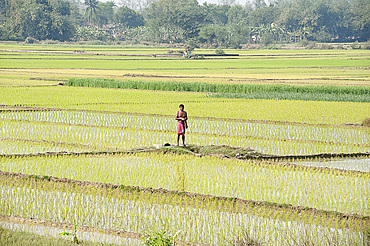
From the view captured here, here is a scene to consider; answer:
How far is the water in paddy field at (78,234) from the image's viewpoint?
17.6 ft

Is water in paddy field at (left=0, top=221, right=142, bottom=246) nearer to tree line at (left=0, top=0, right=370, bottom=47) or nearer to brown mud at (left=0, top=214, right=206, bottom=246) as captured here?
brown mud at (left=0, top=214, right=206, bottom=246)

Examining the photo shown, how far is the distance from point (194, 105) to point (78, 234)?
1256cm

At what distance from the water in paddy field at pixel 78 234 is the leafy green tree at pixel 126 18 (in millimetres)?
93314

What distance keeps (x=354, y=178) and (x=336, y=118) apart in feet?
22.2

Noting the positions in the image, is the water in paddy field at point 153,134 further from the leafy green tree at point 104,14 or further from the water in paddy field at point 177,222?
the leafy green tree at point 104,14

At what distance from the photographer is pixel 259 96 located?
20625mm

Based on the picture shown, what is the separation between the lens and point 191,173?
8.31 m

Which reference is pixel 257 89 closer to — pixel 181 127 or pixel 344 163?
pixel 181 127

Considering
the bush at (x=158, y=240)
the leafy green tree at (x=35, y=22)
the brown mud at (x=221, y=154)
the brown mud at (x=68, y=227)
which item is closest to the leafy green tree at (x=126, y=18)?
the leafy green tree at (x=35, y=22)

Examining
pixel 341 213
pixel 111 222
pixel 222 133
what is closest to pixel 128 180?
pixel 111 222

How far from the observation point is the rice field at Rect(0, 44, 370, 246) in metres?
5.75

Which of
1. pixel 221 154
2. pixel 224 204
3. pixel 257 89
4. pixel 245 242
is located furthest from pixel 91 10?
pixel 245 242

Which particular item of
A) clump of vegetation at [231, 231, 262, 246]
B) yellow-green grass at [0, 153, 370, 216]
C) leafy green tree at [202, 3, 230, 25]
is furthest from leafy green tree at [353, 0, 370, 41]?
clump of vegetation at [231, 231, 262, 246]

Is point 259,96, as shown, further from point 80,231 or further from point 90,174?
point 80,231
